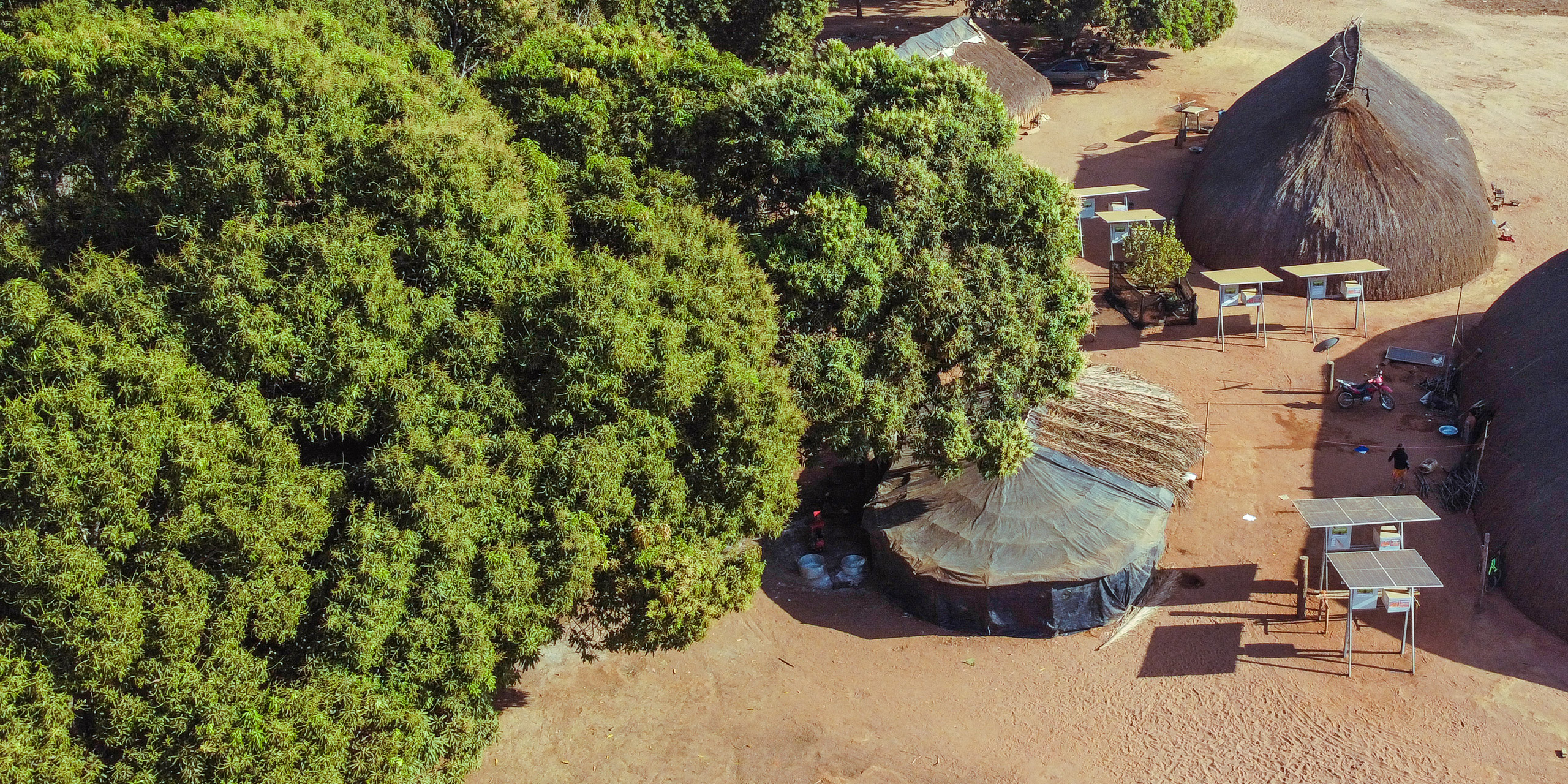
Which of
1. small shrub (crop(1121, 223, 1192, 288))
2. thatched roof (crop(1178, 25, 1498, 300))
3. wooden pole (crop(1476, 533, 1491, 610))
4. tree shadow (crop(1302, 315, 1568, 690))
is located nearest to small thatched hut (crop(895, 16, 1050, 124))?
thatched roof (crop(1178, 25, 1498, 300))

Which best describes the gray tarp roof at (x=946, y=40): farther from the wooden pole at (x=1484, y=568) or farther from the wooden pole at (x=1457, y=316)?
the wooden pole at (x=1484, y=568)

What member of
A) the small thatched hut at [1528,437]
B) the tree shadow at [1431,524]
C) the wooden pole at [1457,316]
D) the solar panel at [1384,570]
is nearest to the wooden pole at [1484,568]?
the tree shadow at [1431,524]

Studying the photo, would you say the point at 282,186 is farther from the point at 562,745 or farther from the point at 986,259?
the point at 986,259

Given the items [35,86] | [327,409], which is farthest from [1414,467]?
[35,86]

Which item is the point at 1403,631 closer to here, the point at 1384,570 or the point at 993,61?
the point at 1384,570

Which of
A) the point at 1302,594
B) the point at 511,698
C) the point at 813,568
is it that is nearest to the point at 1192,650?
the point at 1302,594

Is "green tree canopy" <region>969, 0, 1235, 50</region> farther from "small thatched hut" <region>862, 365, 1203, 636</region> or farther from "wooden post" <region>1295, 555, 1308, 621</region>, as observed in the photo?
"wooden post" <region>1295, 555, 1308, 621</region>
